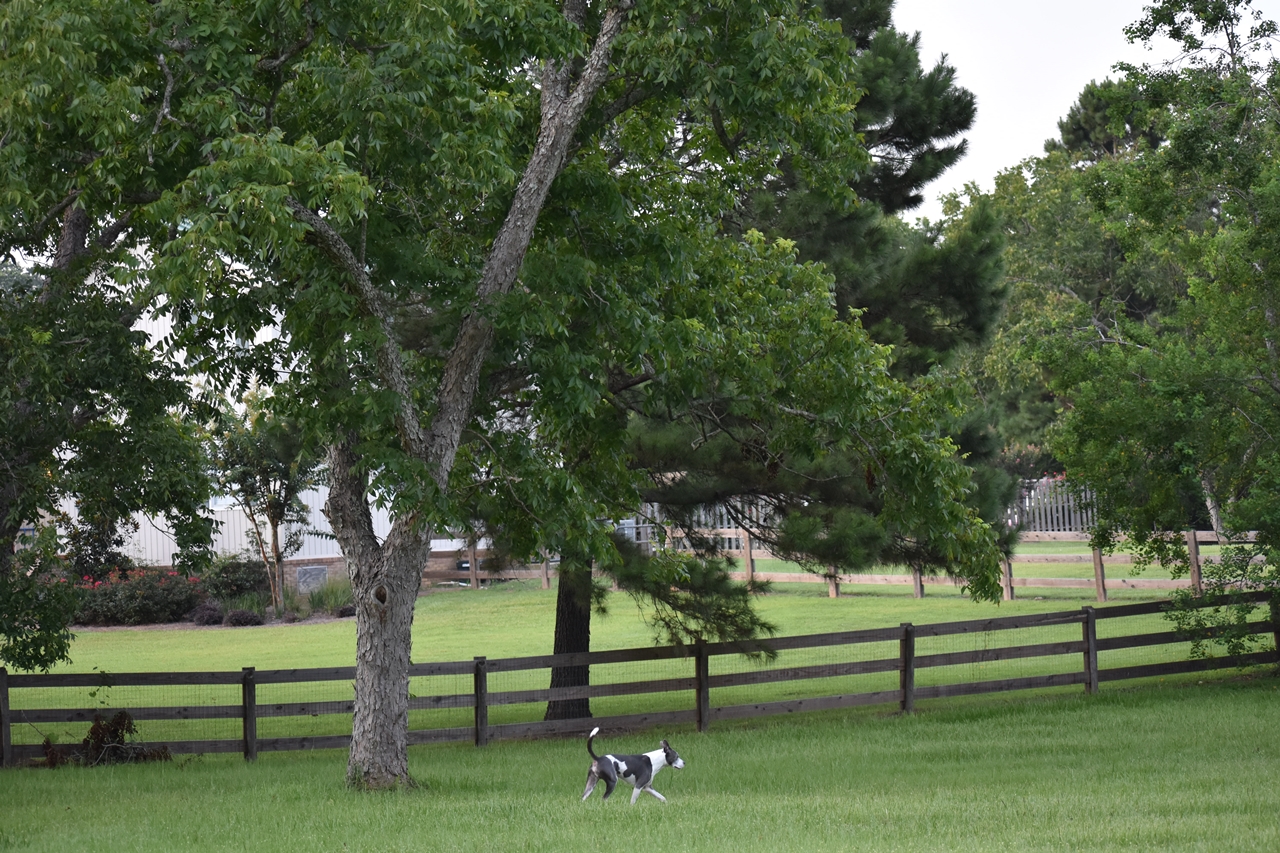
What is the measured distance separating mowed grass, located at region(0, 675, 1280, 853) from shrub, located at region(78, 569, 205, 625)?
21.6m

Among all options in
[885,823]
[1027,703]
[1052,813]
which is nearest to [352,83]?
[885,823]

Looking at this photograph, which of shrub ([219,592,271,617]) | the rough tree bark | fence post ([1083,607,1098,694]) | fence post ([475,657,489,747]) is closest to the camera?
the rough tree bark

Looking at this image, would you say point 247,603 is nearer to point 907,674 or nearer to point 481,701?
point 481,701

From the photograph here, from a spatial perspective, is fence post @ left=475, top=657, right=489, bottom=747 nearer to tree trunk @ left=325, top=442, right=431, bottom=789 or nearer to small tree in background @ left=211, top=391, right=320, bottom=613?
tree trunk @ left=325, top=442, right=431, bottom=789

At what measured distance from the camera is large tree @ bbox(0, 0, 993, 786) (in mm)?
9930

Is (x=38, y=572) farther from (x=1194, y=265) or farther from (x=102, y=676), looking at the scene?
(x=1194, y=265)

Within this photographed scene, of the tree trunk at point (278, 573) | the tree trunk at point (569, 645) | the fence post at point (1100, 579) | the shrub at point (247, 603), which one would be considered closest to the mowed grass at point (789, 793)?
the tree trunk at point (569, 645)

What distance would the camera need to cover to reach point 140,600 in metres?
35.9

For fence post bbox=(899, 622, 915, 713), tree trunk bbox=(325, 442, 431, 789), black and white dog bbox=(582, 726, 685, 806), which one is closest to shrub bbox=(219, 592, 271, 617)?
fence post bbox=(899, 622, 915, 713)

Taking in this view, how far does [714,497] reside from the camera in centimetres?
1628

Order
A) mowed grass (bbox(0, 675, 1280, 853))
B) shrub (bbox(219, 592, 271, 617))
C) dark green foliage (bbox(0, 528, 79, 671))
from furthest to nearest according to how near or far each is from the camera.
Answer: shrub (bbox(219, 592, 271, 617)) < dark green foliage (bbox(0, 528, 79, 671)) < mowed grass (bbox(0, 675, 1280, 853))

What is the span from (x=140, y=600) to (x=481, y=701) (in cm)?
2379

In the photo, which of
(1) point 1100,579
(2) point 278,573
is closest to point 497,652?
(2) point 278,573

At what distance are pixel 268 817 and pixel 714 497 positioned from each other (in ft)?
23.9
